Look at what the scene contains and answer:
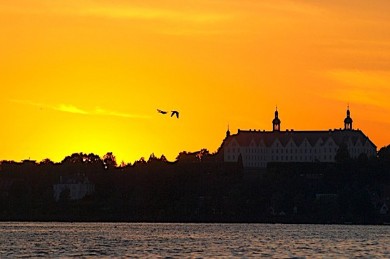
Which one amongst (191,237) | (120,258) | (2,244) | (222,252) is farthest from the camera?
(191,237)

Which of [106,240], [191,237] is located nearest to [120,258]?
[106,240]

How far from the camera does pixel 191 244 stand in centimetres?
13688

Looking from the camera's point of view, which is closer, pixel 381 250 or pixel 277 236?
pixel 381 250

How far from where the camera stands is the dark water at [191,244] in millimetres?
120875

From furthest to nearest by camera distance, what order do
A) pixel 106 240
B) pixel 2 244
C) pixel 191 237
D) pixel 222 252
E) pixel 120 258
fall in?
pixel 191 237, pixel 106 240, pixel 2 244, pixel 222 252, pixel 120 258

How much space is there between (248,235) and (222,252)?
39840 mm

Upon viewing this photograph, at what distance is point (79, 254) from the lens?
119 meters

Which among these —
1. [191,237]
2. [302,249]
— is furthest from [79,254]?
[191,237]

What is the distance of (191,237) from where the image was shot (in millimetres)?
155375

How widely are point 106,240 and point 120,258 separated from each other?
31.9m

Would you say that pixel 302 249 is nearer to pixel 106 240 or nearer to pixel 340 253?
pixel 340 253

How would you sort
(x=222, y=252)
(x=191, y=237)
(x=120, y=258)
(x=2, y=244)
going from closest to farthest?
(x=120, y=258) < (x=222, y=252) < (x=2, y=244) < (x=191, y=237)

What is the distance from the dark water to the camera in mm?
120875

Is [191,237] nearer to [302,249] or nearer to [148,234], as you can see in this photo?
[148,234]
